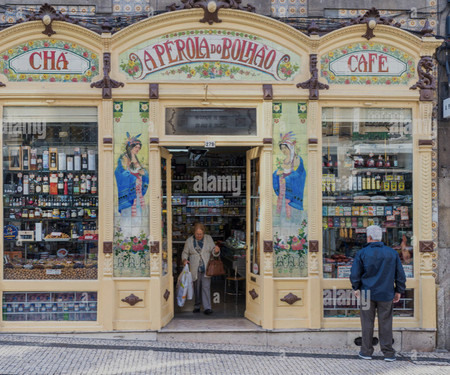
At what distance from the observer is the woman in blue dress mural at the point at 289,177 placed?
337 inches

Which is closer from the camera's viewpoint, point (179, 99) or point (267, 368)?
point (267, 368)

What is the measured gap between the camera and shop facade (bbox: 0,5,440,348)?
8.38 meters

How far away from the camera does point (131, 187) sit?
27.7ft

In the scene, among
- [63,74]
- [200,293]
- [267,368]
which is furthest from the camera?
[200,293]

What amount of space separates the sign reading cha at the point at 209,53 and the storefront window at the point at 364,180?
1.22m

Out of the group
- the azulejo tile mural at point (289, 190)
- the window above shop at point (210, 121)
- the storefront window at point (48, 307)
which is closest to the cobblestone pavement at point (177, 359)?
the storefront window at point (48, 307)

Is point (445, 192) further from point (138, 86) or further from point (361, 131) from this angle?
point (138, 86)

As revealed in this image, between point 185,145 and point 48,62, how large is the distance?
240cm

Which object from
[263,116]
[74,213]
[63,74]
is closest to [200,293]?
[74,213]

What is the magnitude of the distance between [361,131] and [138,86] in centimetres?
355

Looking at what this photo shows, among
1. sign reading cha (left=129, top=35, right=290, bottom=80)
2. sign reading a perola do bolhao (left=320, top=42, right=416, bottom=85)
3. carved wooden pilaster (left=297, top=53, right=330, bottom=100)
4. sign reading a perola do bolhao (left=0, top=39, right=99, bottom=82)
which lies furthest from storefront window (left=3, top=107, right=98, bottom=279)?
sign reading a perola do bolhao (left=320, top=42, right=416, bottom=85)

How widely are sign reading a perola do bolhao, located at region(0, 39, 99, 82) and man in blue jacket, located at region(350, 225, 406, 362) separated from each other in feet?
15.7

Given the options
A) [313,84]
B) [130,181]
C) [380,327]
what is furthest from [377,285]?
Result: [130,181]

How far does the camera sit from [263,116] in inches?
336
